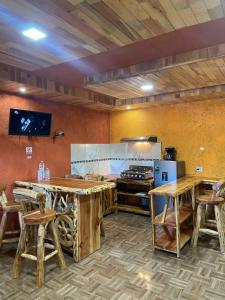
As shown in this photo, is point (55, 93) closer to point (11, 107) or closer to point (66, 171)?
point (11, 107)

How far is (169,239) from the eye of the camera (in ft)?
11.1

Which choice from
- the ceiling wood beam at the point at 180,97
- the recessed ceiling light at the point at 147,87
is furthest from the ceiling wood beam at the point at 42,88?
the recessed ceiling light at the point at 147,87

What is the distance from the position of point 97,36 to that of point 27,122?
2118 millimetres

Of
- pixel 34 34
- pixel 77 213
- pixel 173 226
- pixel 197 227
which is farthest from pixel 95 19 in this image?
pixel 197 227

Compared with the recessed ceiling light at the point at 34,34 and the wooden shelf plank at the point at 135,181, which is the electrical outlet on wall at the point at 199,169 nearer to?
the wooden shelf plank at the point at 135,181

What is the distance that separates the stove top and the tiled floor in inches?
59.5

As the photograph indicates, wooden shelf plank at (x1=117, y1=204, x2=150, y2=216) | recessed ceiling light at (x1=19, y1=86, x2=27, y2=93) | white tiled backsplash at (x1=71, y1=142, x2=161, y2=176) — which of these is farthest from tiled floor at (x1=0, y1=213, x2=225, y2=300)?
recessed ceiling light at (x1=19, y1=86, x2=27, y2=93)

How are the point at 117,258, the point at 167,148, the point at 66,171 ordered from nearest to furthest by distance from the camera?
the point at 117,258
the point at 66,171
the point at 167,148

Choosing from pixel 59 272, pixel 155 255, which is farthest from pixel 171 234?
pixel 59 272

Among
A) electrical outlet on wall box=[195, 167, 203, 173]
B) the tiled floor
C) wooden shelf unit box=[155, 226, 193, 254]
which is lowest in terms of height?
the tiled floor

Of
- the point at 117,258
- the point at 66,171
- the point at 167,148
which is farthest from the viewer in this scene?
Result: the point at 167,148

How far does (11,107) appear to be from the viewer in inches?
138

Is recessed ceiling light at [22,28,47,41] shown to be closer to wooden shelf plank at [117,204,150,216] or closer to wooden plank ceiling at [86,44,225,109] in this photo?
wooden plank ceiling at [86,44,225,109]

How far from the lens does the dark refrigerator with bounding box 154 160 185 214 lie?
14.2ft
